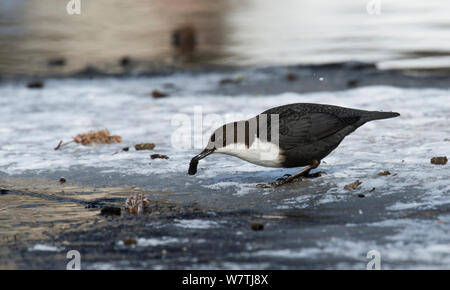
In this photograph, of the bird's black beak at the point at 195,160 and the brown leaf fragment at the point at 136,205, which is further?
the bird's black beak at the point at 195,160

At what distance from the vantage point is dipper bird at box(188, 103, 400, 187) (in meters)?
5.66

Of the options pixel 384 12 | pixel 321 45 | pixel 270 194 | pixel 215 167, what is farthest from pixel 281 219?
pixel 384 12

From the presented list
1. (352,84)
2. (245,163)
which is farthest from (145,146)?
(352,84)

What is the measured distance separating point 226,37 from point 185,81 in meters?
4.62

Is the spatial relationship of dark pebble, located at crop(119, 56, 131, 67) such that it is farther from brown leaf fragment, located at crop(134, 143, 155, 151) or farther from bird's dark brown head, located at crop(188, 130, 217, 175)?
bird's dark brown head, located at crop(188, 130, 217, 175)

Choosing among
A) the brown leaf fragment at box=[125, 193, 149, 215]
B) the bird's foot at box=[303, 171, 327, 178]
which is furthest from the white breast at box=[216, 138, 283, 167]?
the brown leaf fragment at box=[125, 193, 149, 215]

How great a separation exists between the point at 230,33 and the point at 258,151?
10901mm

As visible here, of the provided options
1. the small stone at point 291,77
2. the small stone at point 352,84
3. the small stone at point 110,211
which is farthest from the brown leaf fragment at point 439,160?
the small stone at point 291,77

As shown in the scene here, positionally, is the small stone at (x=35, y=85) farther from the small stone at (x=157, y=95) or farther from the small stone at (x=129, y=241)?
the small stone at (x=129, y=241)

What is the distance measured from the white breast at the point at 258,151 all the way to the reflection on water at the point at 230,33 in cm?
666

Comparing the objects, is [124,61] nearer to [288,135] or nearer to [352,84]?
[352,84]

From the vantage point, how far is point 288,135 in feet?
18.8

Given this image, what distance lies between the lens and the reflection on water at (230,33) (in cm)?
1302

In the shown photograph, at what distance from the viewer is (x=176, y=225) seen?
4973 mm
